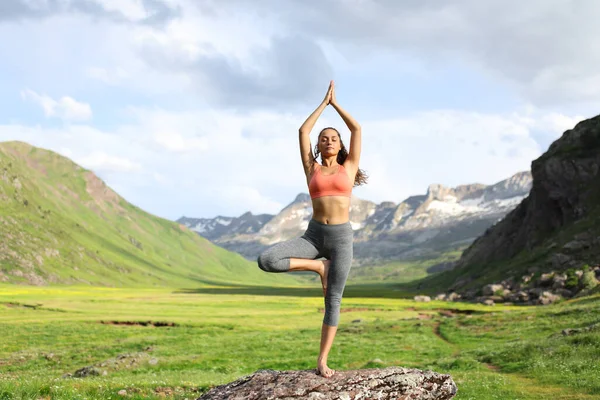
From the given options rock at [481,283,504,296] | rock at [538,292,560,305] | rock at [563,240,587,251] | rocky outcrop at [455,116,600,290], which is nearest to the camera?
rock at [538,292,560,305]

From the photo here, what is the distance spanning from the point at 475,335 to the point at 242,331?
3073cm

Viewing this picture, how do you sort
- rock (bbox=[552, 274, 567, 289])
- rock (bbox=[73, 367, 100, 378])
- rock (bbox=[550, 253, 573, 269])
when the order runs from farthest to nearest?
rock (bbox=[550, 253, 573, 269]), rock (bbox=[552, 274, 567, 289]), rock (bbox=[73, 367, 100, 378])

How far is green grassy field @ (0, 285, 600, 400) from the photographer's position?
24766 mm

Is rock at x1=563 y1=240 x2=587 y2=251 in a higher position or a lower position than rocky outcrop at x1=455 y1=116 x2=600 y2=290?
lower

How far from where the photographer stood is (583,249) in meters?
106

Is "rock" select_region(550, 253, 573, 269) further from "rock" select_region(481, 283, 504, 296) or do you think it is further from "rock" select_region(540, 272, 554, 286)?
"rock" select_region(481, 283, 504, 296)

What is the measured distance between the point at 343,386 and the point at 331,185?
511cm

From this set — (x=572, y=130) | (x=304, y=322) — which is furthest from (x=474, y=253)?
(x=304, y=322)

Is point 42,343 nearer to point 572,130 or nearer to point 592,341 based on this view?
point 592,341

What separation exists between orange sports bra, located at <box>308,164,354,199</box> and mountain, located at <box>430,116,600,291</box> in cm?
10029

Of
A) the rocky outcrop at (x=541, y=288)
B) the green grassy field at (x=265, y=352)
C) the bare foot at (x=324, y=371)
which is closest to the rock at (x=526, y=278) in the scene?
the rocky outcrop at (x=541, y=288)

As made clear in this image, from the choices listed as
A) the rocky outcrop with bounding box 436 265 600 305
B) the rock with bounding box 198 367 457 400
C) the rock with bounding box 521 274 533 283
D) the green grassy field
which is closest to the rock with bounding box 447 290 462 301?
the rocky outcrop with bounding box 436 265 600 305

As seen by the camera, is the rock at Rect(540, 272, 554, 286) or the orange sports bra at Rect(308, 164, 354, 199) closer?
the orange sports bra at Rect(308, 164, 354, 199)

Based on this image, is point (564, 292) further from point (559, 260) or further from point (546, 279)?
point (559, 260)
